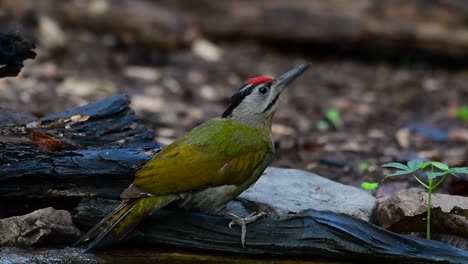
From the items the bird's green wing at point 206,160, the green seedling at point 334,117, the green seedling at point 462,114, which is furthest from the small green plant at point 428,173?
the green seedling at point 462,114

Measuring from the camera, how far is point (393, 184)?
5859mm

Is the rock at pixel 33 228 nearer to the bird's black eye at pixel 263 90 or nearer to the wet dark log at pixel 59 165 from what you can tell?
the wet dark log at pixel 59 165

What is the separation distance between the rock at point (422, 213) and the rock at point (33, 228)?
1.75m

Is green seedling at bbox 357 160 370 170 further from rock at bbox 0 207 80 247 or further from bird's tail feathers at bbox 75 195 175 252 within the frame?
rock at bbox 0 207 80 247

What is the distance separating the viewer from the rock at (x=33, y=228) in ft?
13.8

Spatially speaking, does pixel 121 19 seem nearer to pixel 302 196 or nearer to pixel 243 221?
pixel 302 196

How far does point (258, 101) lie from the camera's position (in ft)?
15.2

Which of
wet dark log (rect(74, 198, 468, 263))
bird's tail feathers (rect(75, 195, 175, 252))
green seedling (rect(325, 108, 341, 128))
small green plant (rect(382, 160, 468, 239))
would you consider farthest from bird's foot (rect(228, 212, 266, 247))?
green seedling (rect(325, 108, 341, 128))

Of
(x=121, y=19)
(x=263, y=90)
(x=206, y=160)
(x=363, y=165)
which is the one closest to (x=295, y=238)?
(x=206, y=160)

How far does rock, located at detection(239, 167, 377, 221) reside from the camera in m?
4.70

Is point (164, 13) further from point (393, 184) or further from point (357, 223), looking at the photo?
point (357, 223)

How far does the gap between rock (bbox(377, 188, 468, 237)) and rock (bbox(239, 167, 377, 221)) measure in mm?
173

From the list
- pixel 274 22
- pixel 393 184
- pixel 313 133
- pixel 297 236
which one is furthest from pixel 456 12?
pixel 297 236

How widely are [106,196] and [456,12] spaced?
6763 millimetres
